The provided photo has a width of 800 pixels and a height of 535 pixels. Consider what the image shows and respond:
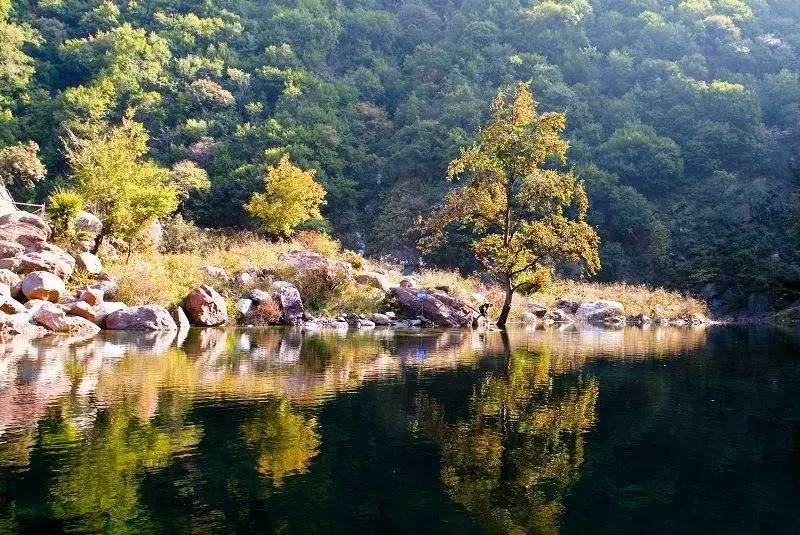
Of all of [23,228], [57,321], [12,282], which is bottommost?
[57,321]

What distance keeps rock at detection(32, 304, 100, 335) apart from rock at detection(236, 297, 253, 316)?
21.3 ft

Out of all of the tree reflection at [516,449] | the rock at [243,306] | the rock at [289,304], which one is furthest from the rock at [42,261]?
the tree reflection at [516,449]

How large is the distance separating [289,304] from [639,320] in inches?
716

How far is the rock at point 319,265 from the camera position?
2733cm

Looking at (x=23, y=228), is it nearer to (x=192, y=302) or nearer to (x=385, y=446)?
(x=192, y=302)

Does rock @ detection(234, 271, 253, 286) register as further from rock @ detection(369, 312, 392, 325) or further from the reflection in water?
the reflection in water

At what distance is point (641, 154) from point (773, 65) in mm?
24320

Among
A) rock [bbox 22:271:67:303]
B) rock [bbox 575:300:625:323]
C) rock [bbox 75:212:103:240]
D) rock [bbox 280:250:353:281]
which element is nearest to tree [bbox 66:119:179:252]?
rock [bbox 75:212:103:240]

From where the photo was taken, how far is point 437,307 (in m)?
27.0

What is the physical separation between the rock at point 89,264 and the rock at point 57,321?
4.88 metres

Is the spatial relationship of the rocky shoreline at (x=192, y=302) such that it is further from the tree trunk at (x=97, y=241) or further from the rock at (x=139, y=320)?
the tree trunk at (x=97, y=241)

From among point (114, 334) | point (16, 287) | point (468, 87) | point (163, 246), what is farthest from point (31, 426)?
point (468, 87)

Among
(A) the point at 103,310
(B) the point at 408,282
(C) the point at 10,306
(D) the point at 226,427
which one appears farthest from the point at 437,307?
(D) the point at 226,427

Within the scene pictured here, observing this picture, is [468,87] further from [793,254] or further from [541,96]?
[793,254]
